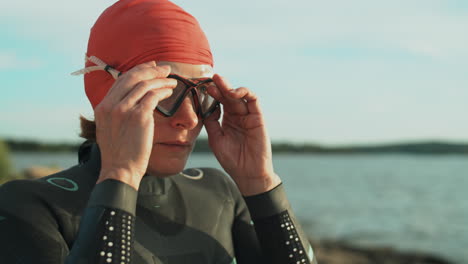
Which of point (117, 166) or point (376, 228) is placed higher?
point (117, 166)

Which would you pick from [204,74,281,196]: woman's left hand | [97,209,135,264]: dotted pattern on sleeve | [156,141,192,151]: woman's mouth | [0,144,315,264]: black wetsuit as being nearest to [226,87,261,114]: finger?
[204,74,281,196]: woman's left hand

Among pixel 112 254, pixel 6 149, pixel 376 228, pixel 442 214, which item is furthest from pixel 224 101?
pixel 442 214

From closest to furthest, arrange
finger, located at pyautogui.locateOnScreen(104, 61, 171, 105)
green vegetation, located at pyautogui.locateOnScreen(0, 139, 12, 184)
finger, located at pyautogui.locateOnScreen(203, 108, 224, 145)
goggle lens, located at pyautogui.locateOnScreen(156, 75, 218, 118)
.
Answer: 1. finger, located at pyautogui.locateOnScreen(104, 61, 171, 105)
2. goggle lens, located at pyautogui.locateOnScreen(156, 75, 218, 118)
3. finger, located at pyautogui.locateOnScreen(203, 108, 224, 145)
4. green vegetation, located at pyautogui.locateOnScreen(0, 139, 12, 184)

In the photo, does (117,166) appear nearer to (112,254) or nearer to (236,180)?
(112,254)

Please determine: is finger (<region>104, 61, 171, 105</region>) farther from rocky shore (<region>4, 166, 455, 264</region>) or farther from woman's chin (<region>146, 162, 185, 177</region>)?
rocky shore (<region>4, 166, 455, 264</region>)

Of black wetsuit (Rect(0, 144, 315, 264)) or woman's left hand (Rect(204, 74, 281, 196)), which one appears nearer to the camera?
black wetsuit (Rect(0, 144, 315, 264))

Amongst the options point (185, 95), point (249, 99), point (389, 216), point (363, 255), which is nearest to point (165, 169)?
point (185, 95)

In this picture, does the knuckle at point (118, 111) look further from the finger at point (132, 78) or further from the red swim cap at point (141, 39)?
the red swim cap at point (141, 39)

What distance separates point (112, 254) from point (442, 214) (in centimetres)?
2851

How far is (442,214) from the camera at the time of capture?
2781 centimetres

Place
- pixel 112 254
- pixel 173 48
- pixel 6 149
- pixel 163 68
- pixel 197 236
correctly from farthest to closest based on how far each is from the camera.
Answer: pixel 6 149, pixel 197 236, pixel 173 48, pixel 163 68, pixel 112 254

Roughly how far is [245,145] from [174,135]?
1.75 feet

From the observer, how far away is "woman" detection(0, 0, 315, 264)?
95.2 inches

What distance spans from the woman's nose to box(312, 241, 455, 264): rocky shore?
1310cm
